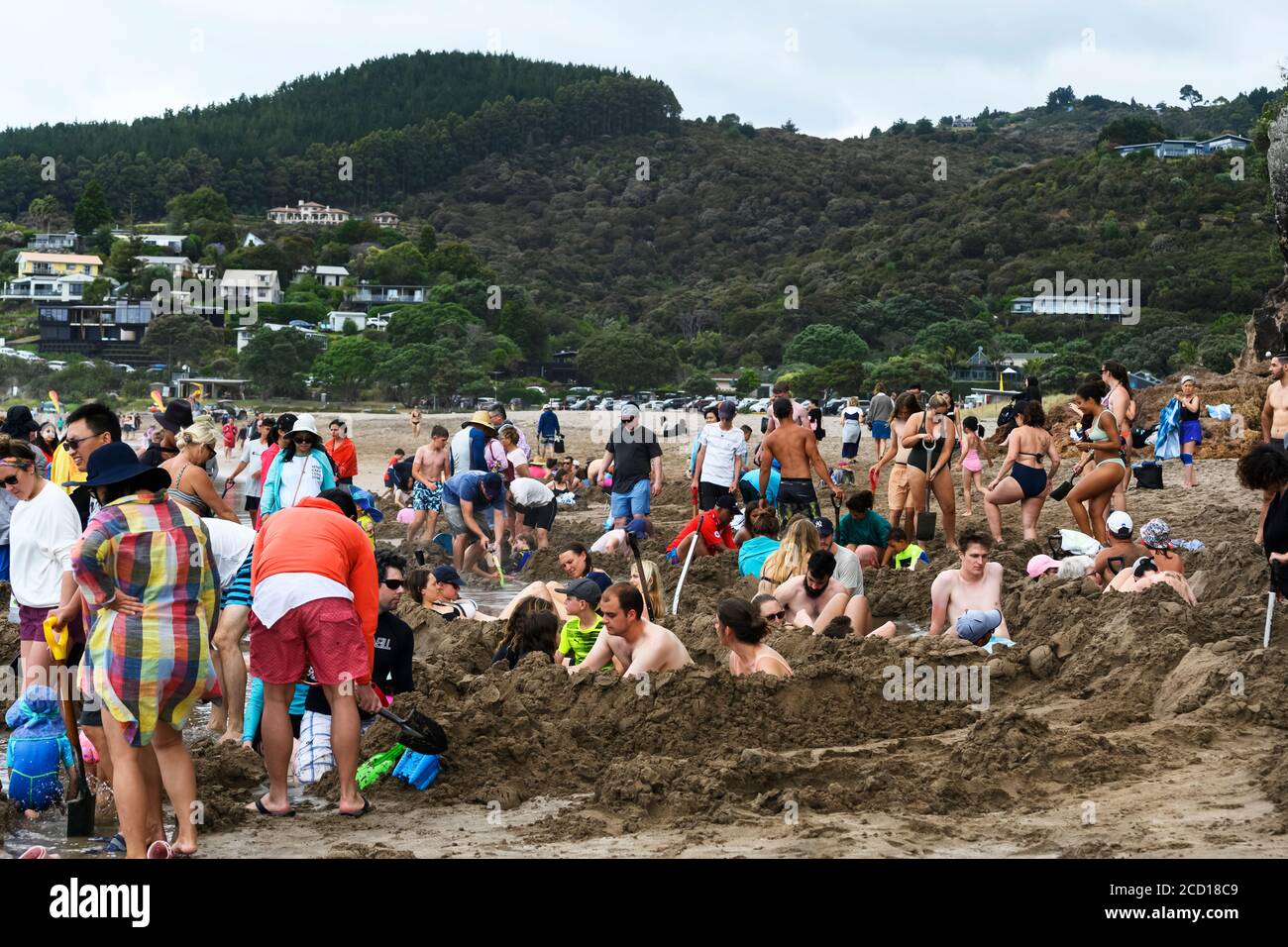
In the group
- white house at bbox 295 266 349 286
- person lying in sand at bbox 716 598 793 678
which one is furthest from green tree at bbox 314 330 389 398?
person lying in sand at bbox 716 598 793 678

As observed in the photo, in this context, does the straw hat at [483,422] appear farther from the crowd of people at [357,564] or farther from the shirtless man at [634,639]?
the shirtless man at [634,639]

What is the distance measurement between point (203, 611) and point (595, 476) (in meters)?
13.9

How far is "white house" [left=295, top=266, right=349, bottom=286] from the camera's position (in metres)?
117

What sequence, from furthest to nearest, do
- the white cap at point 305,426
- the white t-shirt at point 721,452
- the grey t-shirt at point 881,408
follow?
the grey t-shirt at point 881,408, the white t-shirt at point 721,452, the white cap at point 305,426

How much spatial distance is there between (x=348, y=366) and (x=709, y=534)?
192 feet

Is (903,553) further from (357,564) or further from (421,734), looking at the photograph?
(357,564)

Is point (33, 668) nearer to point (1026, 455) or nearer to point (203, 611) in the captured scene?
point (203, 611)

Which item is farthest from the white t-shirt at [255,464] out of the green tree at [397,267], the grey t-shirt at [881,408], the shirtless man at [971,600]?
the green tree at [397,267]

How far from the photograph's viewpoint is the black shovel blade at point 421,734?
594 cm

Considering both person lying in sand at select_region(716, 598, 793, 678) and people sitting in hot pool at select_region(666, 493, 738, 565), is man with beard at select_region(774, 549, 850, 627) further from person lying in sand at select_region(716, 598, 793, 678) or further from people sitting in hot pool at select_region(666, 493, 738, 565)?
people sitting in hot pool at select_region(666, 493, 738, 565)

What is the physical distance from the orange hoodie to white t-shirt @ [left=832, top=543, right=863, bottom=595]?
12.5 feet

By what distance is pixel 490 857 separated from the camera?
505cm

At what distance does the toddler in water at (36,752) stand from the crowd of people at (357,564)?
11 millimetres

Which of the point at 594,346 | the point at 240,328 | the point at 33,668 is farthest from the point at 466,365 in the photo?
the point at 33,668
